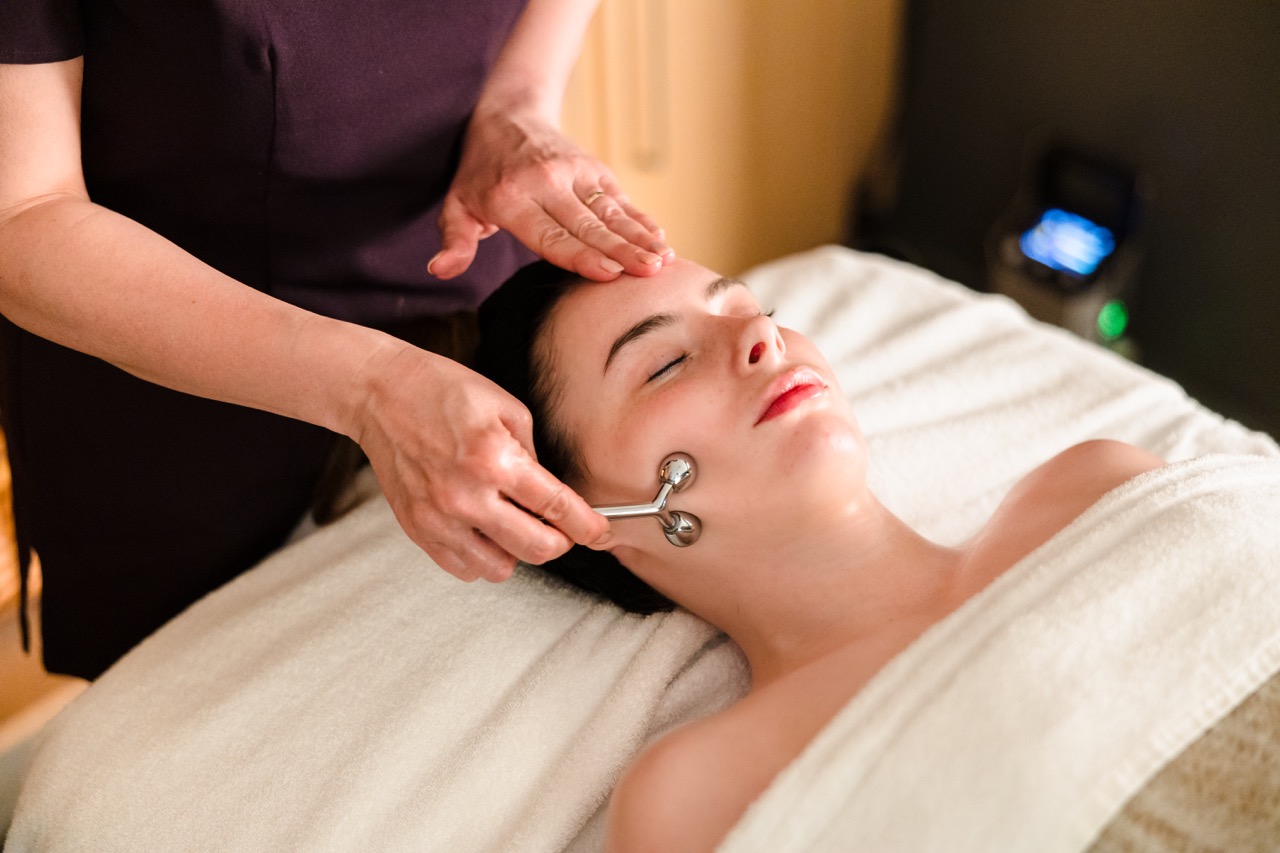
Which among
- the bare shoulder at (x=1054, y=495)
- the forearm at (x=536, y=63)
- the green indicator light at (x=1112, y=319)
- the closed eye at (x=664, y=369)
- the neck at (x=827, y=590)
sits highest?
the forearm at (x=536, y=63)

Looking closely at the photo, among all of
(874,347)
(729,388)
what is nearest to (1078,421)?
(874,347)

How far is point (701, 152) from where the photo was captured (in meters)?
2.51

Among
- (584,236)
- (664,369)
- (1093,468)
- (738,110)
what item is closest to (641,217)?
(584,236)

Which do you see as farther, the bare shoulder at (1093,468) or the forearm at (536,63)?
the forearm at (536,63)

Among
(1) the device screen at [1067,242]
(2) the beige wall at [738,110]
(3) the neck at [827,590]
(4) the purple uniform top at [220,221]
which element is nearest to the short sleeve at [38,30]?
(4) the purple uniform top at [220,221]

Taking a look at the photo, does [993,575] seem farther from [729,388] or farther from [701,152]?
[701,152]

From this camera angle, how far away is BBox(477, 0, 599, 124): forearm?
127 centimetres

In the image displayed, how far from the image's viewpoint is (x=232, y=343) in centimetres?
94

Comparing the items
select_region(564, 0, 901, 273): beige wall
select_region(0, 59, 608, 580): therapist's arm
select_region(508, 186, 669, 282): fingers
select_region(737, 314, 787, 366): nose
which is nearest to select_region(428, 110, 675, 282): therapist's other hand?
select_region(508, 186, 669, 282): fingers

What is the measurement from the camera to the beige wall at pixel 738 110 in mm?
2293

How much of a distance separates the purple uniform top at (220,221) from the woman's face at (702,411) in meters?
0.28

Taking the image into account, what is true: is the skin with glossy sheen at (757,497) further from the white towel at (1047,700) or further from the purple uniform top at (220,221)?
the purple uniform top at (220,221)

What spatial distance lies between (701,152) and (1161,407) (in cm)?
133

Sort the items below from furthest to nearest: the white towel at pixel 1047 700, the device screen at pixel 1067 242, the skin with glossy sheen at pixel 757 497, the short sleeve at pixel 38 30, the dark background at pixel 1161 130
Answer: the device screen at pixel 1067 242 < the dark background at pixel 1161 130 < the skin with glossy sheen at pixel 757 497 < the short sleeve at pixel 38 30 < the white towel at pixel 1047 700
